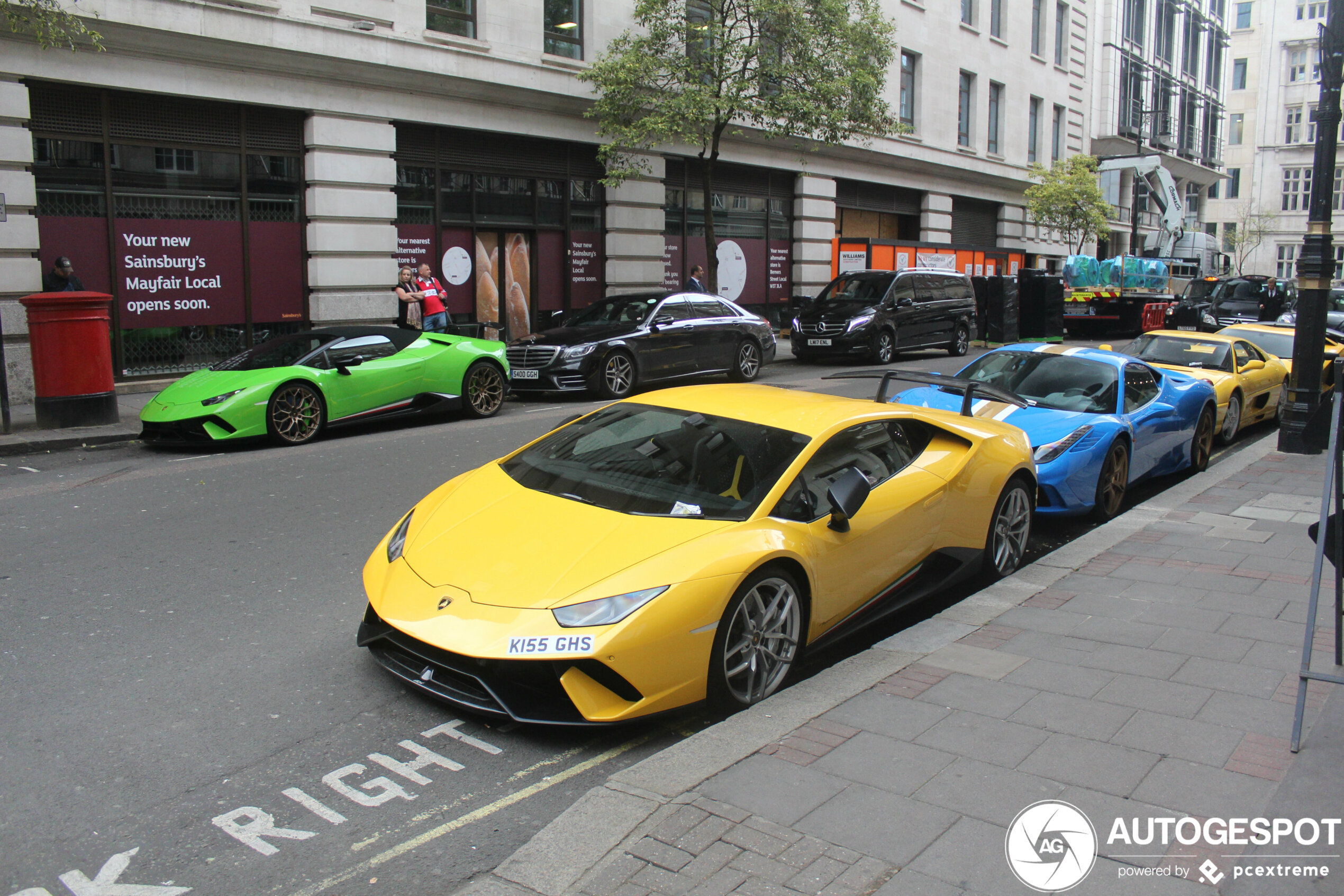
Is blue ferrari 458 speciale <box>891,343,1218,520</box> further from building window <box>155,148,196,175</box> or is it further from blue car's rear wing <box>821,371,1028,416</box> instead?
building window <box>155,148,196,175</box>

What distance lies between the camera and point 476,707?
4117 mm

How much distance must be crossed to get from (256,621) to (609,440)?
2107 millimetres

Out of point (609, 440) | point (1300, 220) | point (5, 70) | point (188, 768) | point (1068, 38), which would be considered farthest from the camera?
point (1300, 220)

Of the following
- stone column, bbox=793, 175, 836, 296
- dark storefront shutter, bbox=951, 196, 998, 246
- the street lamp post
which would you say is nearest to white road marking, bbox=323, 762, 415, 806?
the street lamp post

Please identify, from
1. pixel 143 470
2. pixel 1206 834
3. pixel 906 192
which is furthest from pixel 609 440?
pixel 906 192

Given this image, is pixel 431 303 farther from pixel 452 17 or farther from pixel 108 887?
pixel 108 887

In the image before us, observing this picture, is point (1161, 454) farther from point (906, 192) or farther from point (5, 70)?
point (906, 192)

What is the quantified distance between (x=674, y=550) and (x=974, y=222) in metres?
35.4

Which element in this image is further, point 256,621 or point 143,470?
point 143,470

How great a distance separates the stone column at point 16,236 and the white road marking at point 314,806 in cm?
1246

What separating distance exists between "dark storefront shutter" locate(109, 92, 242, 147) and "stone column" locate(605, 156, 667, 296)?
8.21 metres

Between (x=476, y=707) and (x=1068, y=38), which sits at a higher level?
(x=1068, y=38)

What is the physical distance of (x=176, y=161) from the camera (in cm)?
1570

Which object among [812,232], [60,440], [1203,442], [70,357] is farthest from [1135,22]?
[60,440]
